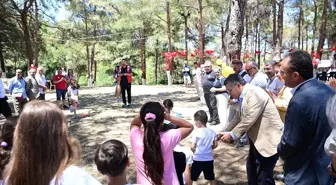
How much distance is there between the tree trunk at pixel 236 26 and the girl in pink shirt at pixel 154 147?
4761mm

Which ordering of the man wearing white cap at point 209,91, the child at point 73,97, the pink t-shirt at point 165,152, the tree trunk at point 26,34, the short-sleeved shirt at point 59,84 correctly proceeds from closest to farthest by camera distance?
the pink t-shirt at point 165,152, the man wearing white cap at point 209,91, the child at point 73,97, the short-sleeved shirt at point 59,84, the tree trunk at point 26,34

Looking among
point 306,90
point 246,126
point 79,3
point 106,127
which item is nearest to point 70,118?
point 106,127

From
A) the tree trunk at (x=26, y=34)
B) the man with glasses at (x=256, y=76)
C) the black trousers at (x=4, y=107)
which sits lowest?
the black trousers at (x=4, y=107)

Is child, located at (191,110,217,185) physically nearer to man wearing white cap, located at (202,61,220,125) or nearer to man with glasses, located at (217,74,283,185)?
man with glasses, located at (217,74,283,185)

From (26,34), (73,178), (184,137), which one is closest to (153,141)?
(184,137)

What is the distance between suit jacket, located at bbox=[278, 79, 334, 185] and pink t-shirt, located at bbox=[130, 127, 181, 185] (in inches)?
34.8

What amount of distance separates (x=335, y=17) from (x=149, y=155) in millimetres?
25109

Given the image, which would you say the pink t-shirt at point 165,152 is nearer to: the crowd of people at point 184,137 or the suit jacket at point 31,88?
the crowd of people at point 184,137

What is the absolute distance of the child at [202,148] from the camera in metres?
3.66

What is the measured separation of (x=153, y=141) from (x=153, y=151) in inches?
3.1

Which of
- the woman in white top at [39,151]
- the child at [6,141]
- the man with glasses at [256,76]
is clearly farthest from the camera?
the man with glasses at [256,76]

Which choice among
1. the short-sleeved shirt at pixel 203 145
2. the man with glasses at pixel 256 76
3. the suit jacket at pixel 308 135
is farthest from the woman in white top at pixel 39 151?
the man with glasses at pixel 256 76

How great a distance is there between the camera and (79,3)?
31.3 metres

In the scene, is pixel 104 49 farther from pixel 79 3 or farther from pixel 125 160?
pixel 125 160
